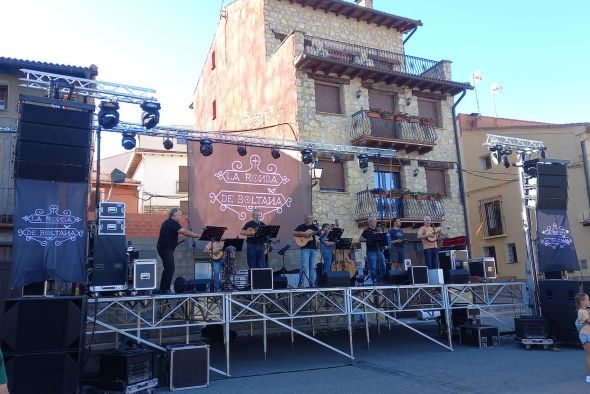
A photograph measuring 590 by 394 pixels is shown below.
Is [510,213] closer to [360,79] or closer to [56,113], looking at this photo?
[360,79]

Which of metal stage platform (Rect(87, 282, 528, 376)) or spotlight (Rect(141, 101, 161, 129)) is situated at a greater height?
spotlight (Rect(141, 101, 161, 129))

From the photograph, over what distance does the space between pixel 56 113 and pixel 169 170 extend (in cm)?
1787

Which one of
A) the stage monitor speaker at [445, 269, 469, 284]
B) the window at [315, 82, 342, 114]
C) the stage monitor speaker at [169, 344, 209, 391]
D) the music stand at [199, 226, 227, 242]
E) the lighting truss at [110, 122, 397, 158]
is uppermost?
the window at [315, 82, 342, 114]

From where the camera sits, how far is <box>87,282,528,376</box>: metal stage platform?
25.5ft

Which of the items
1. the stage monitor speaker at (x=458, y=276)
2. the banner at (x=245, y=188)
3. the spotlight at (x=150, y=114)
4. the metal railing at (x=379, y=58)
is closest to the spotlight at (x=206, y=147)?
Result: the banner at (x=245, y=188)

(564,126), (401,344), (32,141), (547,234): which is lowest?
(401,344)

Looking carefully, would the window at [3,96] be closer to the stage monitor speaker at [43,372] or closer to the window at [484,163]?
the stage monitor speaker at [43,372]

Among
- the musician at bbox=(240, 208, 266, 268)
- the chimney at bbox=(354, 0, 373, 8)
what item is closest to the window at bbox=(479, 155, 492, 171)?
the chimney at bbox=(354, 0, 373, 8)

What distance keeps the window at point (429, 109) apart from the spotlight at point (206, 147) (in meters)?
9.42

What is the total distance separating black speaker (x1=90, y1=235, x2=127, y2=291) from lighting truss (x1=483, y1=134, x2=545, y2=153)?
319 inches

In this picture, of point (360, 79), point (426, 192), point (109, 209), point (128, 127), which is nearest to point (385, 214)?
point (426, 192)

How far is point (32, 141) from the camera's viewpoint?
658 cm

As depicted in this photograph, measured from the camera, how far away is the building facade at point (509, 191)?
827 inches

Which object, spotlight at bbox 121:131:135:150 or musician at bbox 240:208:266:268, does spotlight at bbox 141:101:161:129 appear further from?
musician at bbox 240:208:266:268
